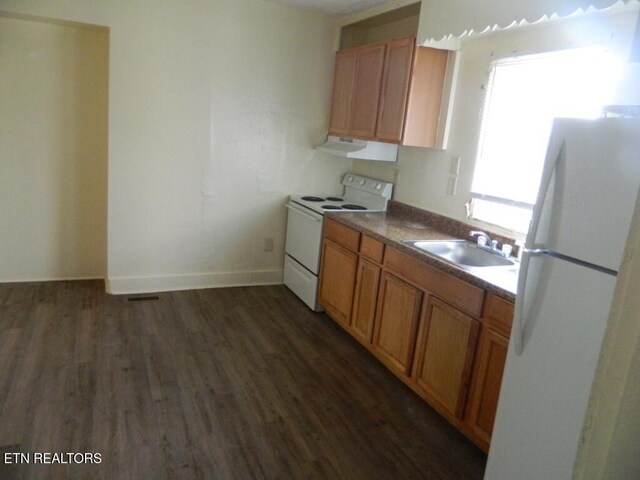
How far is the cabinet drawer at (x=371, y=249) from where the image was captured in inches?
123

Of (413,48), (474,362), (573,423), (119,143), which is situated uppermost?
(413,48)

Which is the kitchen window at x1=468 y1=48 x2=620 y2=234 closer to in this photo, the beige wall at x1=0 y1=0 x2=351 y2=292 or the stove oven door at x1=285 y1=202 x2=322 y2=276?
the stove oven door at x1=285 y1=202 x2=322 y2=276

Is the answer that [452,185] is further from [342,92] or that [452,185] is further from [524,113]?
[342,92]

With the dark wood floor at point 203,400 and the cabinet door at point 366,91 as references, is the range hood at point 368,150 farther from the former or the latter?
the dark wood floor at point 203,400

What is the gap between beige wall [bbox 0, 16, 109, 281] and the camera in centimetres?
379

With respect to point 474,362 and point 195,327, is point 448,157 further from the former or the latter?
point 195,327

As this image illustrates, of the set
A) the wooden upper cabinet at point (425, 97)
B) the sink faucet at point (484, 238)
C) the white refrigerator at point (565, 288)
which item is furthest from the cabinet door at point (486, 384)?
the wooden upper cabinet at point (425, 97)

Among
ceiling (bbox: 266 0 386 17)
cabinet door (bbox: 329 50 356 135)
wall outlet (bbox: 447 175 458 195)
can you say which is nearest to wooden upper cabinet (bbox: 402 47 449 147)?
wall outlet (bbox: 447 175 458 195)

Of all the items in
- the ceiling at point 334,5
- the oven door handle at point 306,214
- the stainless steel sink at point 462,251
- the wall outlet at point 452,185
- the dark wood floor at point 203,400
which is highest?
the ceiling at point 334,5

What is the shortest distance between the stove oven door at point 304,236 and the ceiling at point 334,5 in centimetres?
169

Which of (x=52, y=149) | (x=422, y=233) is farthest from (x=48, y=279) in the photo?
(x=422, y=233)

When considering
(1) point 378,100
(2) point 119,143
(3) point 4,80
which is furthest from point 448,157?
(3) point 4,80

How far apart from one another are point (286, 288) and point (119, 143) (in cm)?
192

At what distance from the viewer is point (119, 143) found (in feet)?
12.5
